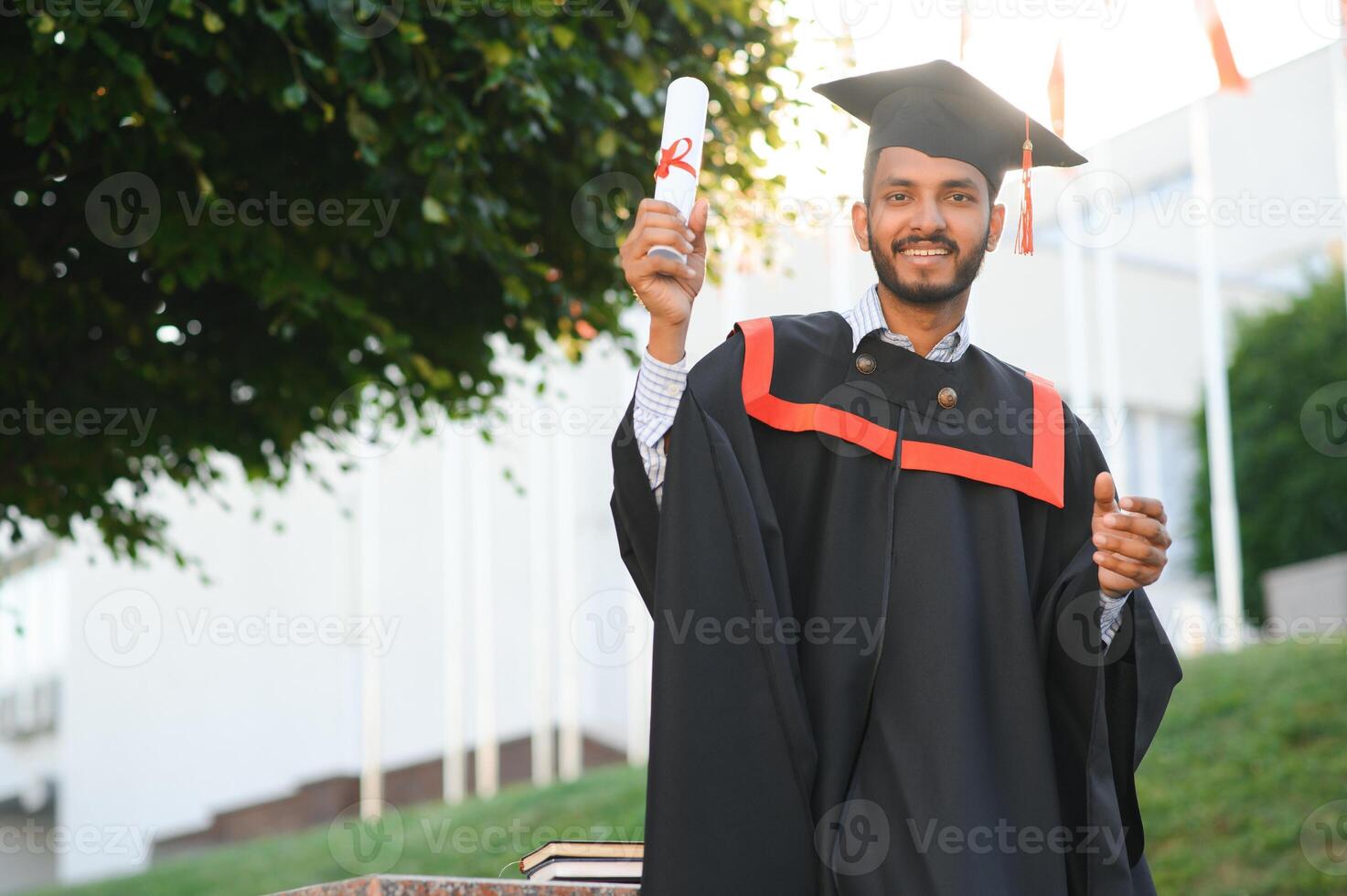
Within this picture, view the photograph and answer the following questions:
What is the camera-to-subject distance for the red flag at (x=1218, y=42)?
7.96 meters

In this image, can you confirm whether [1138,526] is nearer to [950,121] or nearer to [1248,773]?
[950,121]

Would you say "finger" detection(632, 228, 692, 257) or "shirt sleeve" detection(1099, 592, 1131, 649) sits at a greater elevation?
"finger" detection(632, 228, 692, 257)

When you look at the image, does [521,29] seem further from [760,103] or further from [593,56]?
[760,103]

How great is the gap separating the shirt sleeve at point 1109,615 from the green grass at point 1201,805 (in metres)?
5.83

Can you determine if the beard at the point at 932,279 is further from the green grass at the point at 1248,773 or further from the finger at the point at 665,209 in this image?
the green grass at the point at 1248,773

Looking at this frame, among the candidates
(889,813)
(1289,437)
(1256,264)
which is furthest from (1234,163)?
(889,813)

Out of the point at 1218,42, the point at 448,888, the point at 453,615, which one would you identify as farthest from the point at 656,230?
the point at 453,615

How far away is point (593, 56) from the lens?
14.8 feet

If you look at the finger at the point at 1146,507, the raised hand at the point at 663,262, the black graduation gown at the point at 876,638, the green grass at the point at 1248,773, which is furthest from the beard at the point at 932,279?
the green grass at the point at 1248,773

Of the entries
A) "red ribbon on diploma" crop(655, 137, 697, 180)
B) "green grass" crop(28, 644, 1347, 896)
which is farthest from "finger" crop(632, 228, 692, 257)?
"green grass" crop(28, 644, 1347, 896)

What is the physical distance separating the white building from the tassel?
34.8 ft

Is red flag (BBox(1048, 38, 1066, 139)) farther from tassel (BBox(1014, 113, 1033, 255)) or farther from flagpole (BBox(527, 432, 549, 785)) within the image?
flagpole (BBox(527, 432, 549, 785))

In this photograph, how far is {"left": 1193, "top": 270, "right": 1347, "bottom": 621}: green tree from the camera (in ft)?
54.8

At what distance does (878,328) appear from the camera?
2916 mm
